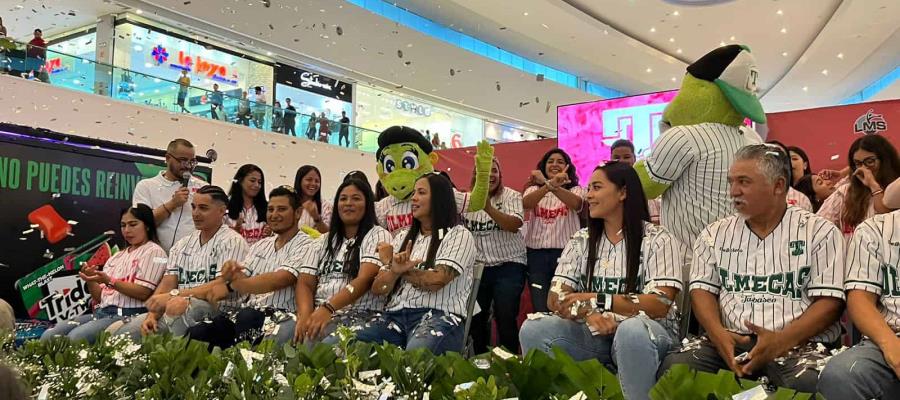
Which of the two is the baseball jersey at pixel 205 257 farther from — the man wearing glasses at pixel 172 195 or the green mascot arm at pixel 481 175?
the green mascot arm at pixel 481 175

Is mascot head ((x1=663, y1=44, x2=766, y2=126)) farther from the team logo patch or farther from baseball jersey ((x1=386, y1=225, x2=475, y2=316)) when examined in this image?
baseball jersey ((x1=386, y1=225, x2=475, y2=316))

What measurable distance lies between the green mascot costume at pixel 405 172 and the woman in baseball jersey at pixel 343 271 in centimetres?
31

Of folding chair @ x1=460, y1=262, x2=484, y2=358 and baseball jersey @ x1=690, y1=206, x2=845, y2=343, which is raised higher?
baseball jersey @ x1=690, y1=206, x2=845, y2=343

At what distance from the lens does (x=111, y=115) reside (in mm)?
8000

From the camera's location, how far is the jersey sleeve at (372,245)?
3207 millimetres

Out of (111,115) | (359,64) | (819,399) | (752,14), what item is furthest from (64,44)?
(819,399)

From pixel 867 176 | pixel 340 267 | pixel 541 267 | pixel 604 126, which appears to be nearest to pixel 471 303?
pixel 340 267

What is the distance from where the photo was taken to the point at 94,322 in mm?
3828

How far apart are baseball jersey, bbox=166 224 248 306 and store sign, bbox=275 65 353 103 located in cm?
878

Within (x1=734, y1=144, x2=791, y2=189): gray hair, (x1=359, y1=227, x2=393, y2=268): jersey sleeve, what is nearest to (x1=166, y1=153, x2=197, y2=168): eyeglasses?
(x1=359, y1=227, x2=393, y2=268): jersey sleeve

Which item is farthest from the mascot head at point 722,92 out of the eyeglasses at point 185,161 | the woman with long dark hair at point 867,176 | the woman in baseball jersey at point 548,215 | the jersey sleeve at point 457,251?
the eyeglasses at point 185,161

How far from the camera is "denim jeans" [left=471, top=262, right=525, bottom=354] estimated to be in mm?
3727

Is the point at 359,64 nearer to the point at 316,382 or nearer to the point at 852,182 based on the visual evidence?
the point at 852,182

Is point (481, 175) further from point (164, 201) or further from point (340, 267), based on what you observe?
point (164, 201)
